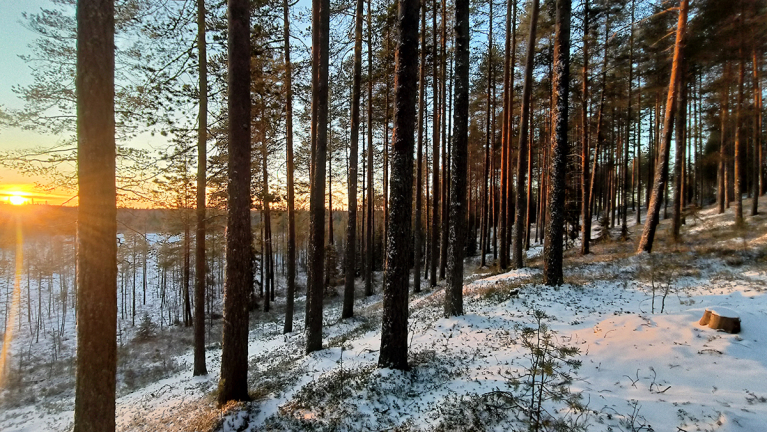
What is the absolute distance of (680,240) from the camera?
481 inches

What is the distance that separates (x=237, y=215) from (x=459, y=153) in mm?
5007

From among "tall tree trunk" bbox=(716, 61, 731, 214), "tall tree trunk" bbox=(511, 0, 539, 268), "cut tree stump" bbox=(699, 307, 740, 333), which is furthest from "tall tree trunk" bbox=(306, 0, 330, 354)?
"tall tree trunk" bbox=(716, 61, 731, 214)

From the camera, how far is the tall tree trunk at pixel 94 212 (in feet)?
11.1

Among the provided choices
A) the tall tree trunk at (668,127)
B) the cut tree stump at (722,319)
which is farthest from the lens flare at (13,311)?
the tall tree trunk at (668,127)

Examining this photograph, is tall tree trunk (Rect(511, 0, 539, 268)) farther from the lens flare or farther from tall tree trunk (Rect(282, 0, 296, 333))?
the lens flare

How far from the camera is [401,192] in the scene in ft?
17.6

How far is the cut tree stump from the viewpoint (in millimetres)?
4824

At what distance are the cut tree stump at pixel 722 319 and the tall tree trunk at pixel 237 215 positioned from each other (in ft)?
26.0

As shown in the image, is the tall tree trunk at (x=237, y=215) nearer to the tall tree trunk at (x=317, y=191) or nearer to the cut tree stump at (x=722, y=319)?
the tall tree trunk at (x=317, y=191)

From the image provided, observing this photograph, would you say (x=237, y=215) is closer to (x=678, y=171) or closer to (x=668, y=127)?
(x=668, y=127)

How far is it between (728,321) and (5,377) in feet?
93.9

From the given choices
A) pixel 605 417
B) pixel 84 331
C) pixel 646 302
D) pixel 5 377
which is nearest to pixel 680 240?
pixel 646 302

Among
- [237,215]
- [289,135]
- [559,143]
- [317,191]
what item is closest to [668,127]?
[559,143]

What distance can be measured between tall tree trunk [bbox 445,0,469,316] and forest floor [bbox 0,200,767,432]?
3.03 ft
